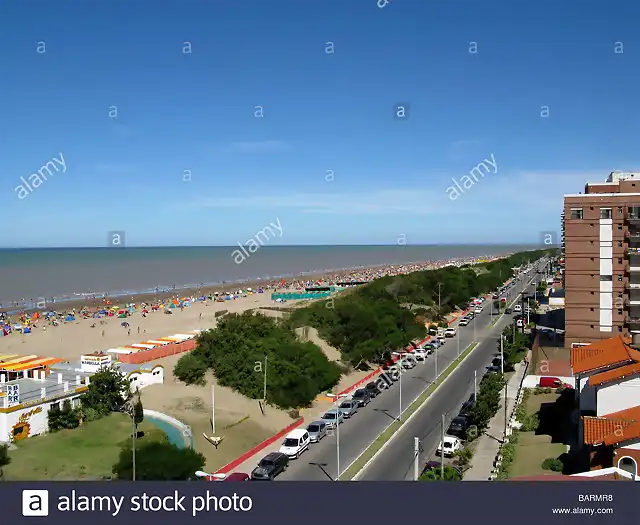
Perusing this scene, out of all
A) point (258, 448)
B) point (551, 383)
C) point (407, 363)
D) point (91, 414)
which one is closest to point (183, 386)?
point (91, 414)

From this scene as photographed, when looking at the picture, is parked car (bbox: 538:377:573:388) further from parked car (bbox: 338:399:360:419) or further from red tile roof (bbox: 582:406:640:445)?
red tile roof (bbox: 582:406:640:445)

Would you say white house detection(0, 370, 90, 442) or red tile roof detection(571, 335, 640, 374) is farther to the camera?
red tile roof detection(571, 335, 640, 374)

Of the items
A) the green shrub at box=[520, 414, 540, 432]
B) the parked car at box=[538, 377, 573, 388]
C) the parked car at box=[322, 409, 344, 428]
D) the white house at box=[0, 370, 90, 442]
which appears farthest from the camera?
the parked car at box=[538, 377, 573, 388]

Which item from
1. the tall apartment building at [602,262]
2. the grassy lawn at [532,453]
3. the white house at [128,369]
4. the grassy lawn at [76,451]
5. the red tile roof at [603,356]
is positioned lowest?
the grassy lawn at [532,453]

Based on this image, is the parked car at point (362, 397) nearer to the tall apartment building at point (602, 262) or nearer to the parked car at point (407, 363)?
the parked car at point (407, 363)

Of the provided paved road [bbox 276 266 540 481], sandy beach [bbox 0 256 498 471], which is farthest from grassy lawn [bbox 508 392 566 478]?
sandy beach [bbox 0 256 498 471]

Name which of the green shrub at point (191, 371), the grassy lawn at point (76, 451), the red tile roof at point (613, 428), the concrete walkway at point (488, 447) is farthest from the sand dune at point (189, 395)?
the red tile roof at point (613, 428)
